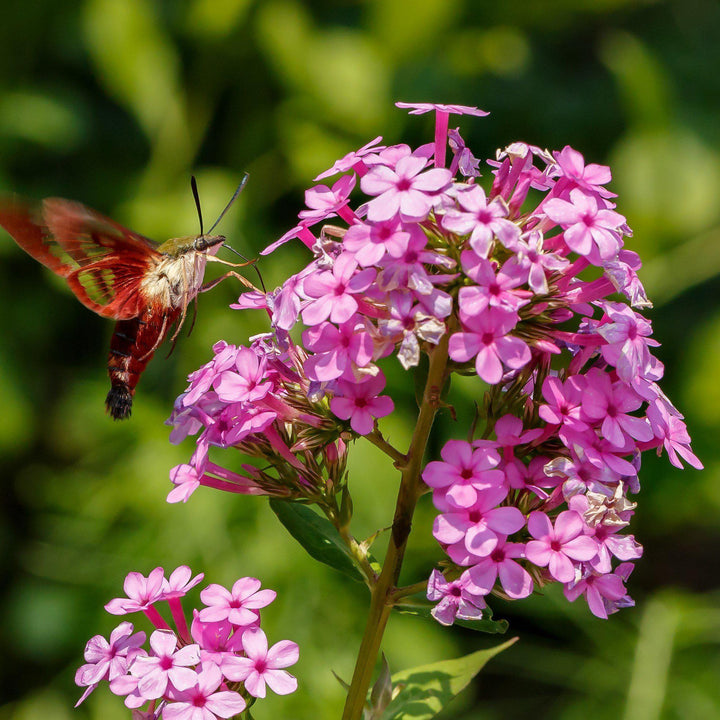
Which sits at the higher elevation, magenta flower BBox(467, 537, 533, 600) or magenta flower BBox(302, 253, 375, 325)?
magenta flower BBox(302, 253, 375, 325)

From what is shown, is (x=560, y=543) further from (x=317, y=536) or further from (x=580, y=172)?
(x=580, y=172)

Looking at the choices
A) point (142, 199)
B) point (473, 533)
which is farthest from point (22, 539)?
point (473, 533)

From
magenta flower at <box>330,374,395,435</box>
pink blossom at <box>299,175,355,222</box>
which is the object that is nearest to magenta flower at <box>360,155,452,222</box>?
pink blossom at <box>299,175,355,222</box>

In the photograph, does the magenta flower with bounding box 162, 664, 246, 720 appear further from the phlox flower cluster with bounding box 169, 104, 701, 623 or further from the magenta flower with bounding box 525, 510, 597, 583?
the magenta flower with bounding box 525, 510, 597, 583

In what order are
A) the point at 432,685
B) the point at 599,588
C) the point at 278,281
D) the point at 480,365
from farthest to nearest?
the point at 278,281, the point at 432,685, the point at 599,588, the point at 480,365

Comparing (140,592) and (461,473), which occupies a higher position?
(461,473)

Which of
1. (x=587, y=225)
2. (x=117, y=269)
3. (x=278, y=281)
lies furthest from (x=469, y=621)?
(x=278, y=281)

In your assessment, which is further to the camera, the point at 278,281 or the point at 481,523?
the point at 278,281
